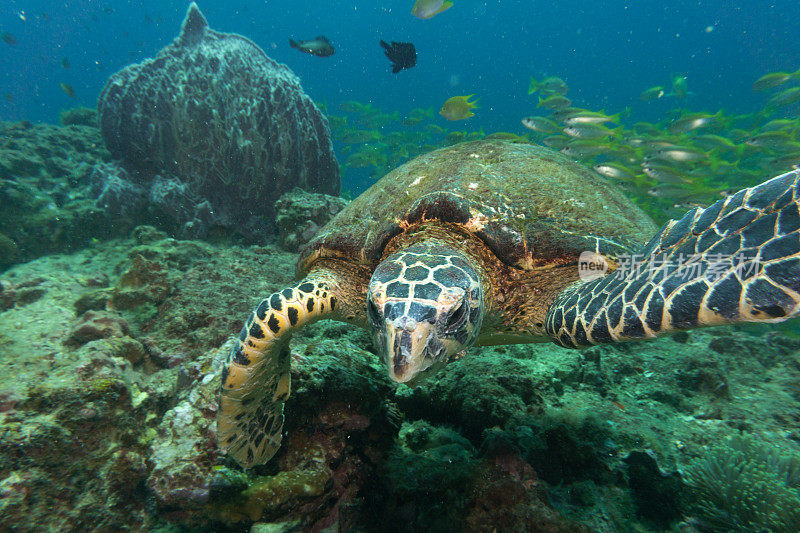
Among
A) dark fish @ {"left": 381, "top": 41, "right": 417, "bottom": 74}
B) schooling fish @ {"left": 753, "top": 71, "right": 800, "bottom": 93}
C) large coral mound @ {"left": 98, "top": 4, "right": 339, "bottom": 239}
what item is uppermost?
schooling fish @ {"left": 753, "top": 71, "right": 800, "bottom": 93}

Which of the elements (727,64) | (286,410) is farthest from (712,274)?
(727,64)

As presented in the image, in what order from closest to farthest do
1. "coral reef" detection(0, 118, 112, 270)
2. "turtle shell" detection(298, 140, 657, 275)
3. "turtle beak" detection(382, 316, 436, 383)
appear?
"turtle beak" detection(382, 316, 436, 383) < "turtle shell" detection(298, 140, 657, 275) < "coral reef" detection(0, 118, 112, 270)

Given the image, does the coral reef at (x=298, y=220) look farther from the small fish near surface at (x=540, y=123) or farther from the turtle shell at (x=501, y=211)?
the small fish near surface at (x=540, y=123)

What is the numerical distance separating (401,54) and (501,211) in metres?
6.58

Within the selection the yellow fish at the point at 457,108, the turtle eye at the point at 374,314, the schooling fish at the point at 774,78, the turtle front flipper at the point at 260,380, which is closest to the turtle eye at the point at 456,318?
the turtle eye at the point at 374,314

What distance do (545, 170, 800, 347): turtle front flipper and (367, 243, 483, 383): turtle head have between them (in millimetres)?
708

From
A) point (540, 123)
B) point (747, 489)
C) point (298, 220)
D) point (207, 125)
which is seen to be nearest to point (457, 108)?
point (540, 123)

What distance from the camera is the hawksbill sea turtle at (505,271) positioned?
5.13 ft

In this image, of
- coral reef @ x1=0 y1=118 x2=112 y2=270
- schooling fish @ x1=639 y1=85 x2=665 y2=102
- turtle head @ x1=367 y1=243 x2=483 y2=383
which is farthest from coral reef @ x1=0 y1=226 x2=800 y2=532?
schooling fish @ x1=639 y1=85 x2=665 y2=102

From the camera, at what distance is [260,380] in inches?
89.7

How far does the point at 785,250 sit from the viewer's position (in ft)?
4.66

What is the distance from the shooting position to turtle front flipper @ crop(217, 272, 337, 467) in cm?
212

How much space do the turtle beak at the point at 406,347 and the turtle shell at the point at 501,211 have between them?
47.5 inches

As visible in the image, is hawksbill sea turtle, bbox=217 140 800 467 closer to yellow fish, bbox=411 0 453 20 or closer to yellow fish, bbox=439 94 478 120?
yellow fish, bbox=439 94 478 120
